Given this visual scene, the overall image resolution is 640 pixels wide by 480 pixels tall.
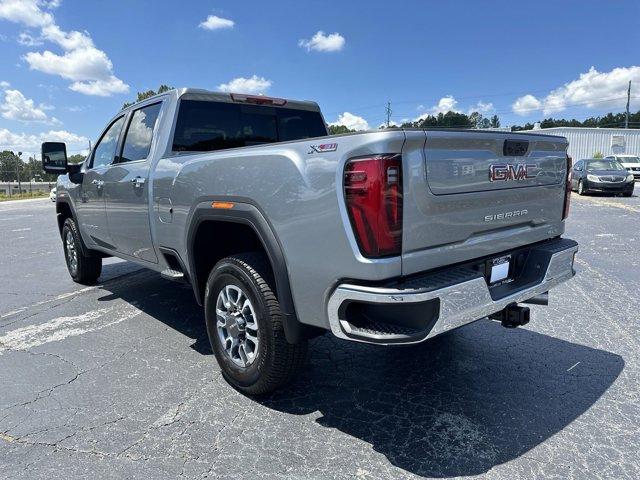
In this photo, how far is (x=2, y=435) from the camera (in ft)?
9.05

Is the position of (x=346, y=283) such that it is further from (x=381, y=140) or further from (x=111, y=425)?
(x=111, y=425)

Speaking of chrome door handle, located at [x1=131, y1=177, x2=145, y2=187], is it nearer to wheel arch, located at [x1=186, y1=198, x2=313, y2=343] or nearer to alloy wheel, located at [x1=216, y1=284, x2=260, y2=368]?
wheel arch, located at [x1=186, y1=198, x2=313, y2=343]

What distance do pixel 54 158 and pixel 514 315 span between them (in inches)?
203

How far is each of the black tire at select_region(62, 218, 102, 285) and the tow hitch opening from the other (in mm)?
4916

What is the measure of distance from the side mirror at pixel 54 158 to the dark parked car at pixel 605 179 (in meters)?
18.7

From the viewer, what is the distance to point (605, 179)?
18062 millimetres

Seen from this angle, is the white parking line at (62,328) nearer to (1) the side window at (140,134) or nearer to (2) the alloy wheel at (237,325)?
(1) the side window at (140,134)

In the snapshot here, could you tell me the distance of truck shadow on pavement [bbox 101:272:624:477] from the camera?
257 cm

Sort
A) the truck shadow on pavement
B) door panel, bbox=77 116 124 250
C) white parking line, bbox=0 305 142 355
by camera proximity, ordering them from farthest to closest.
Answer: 1. door panel, bbox=77 116 124 250
2. white parking line, bbox=0 305 142 355
3. the truck shadow on pavement

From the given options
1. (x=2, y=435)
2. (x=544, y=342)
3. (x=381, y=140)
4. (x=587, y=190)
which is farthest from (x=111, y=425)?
(x=587, y=190)

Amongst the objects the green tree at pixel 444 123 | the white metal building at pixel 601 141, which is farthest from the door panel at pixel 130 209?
the white metal building at pixel 601 141

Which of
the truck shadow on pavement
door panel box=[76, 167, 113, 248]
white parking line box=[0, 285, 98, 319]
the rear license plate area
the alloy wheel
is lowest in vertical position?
the truck shadow on pavement

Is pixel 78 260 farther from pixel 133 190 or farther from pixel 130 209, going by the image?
pixel 133 190

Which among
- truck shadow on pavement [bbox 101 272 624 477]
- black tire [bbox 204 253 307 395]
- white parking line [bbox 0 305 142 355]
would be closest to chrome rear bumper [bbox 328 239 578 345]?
black tire [bbox 204 253 307 395]
